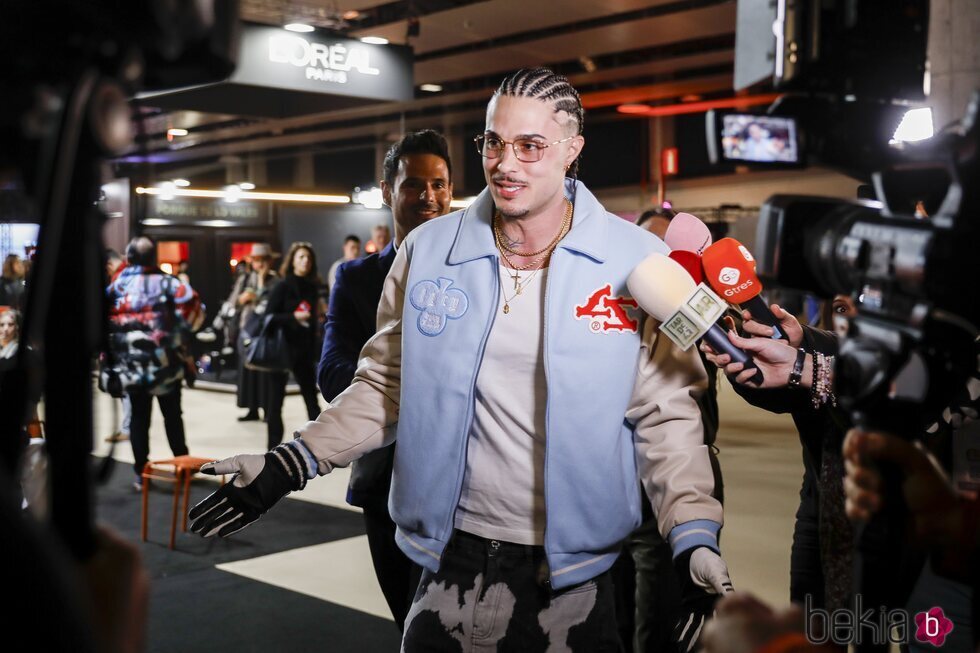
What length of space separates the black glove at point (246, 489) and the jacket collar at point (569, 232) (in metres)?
0.53

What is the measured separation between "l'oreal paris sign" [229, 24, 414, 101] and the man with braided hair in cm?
453

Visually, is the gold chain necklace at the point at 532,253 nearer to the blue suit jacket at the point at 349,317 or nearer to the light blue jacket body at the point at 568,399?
the light blue jacket body at the point at 568,399

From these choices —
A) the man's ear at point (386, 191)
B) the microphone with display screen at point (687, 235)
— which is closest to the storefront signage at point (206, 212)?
the man's ear at point (386, 191)

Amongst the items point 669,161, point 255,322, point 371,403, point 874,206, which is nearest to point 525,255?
point 371,403

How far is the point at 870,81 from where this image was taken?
45.2 inches

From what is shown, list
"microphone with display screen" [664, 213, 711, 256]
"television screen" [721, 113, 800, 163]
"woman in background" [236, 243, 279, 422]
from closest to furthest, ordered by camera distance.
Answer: "television screen" [721, 113, 800, 163] < "microphone with display screen" [664, 213, 711, 256] < "woman in background" [236, 243, 279, 422]

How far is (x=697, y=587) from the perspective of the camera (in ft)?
5.79

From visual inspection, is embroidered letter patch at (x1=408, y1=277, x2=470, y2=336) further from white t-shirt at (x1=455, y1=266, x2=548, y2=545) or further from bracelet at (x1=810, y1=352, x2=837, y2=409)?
bracelet at (x1=810, y1=352, x2=837, y2=409)

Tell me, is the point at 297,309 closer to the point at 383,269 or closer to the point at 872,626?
the point at 383,269

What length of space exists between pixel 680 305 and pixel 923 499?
31.3 inches

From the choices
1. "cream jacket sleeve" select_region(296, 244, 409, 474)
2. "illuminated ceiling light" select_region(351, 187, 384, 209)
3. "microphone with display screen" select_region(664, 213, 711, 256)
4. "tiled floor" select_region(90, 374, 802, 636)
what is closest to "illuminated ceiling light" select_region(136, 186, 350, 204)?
"illuminated ceiling light" select_region(351, 187, 384, 209)

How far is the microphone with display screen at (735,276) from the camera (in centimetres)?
200

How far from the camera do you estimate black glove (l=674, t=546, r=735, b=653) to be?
1674 mm

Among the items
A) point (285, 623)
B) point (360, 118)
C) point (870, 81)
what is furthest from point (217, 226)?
point (870, 81)
